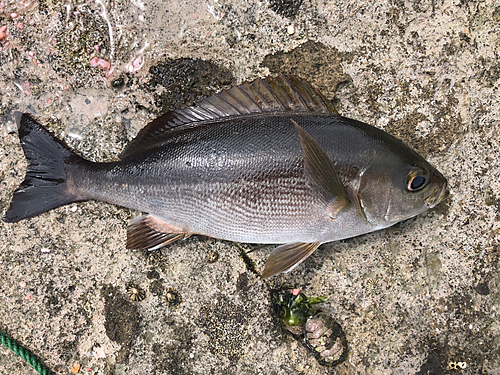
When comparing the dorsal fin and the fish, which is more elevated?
the dorsal fin

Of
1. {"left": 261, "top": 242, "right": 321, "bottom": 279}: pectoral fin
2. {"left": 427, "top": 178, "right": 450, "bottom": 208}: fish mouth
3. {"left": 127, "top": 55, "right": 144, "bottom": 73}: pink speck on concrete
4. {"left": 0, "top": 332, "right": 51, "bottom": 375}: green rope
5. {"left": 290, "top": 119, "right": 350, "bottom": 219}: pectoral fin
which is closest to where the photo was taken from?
{"left": 290, "top": 119, "right": 350, "bottom": 219}: pectoral fin

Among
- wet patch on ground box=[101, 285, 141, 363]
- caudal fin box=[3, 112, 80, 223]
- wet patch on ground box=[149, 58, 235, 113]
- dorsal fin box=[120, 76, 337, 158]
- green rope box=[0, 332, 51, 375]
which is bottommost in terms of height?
green rope box=[0, 332, 51, 375]

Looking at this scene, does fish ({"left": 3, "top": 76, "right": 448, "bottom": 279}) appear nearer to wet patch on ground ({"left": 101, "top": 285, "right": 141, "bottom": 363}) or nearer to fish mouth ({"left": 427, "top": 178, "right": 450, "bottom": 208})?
fish mouth ({"left": 427, "top": 178, "right": 450, "bottom": 208})

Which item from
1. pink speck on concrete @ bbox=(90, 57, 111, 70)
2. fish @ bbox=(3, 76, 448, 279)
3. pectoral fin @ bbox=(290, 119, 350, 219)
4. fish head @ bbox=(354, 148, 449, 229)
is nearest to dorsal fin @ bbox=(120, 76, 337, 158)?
fish @ bbox=(3, 76, 448, 279)

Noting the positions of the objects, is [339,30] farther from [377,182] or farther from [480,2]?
[377,182]

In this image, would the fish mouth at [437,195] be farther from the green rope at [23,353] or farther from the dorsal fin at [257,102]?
the green rope at [23,353]

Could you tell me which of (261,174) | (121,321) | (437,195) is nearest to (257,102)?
(261,174)

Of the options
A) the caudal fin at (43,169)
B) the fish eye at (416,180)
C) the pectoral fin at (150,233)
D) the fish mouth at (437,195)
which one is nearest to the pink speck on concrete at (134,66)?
the caudal fin at (43,169)
